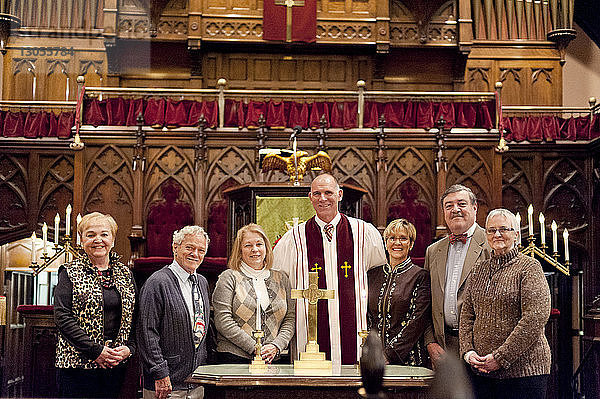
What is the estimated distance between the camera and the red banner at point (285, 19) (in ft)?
41.0

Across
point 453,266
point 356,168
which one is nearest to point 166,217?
point 356,168

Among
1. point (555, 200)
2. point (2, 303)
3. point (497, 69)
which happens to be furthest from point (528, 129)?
point (2, 303)

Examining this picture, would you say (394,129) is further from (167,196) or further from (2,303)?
(2,303)

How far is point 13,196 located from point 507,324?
8633 mm

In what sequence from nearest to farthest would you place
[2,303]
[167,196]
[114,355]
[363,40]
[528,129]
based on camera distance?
[114,355], [2,303], [167,196], [528,129], [363,40]

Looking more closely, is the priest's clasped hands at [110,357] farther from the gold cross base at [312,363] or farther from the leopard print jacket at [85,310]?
the gold cross base at [312,363]

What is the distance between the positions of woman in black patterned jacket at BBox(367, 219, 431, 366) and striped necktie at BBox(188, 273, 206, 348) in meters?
1.04

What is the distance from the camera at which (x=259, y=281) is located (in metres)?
4.14

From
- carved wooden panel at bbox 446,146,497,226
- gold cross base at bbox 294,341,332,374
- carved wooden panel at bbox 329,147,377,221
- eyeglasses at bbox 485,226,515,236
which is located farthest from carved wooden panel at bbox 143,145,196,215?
eyeglasses at bbox 485,226,515,236

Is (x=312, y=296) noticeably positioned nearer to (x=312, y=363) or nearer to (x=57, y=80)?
(x=312, y=363)

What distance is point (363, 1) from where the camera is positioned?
12.9 metres

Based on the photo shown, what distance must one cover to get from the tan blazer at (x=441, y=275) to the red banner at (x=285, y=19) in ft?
29.2

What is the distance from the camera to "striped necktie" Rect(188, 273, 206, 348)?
13.0 feet

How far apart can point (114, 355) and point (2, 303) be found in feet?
8.48
